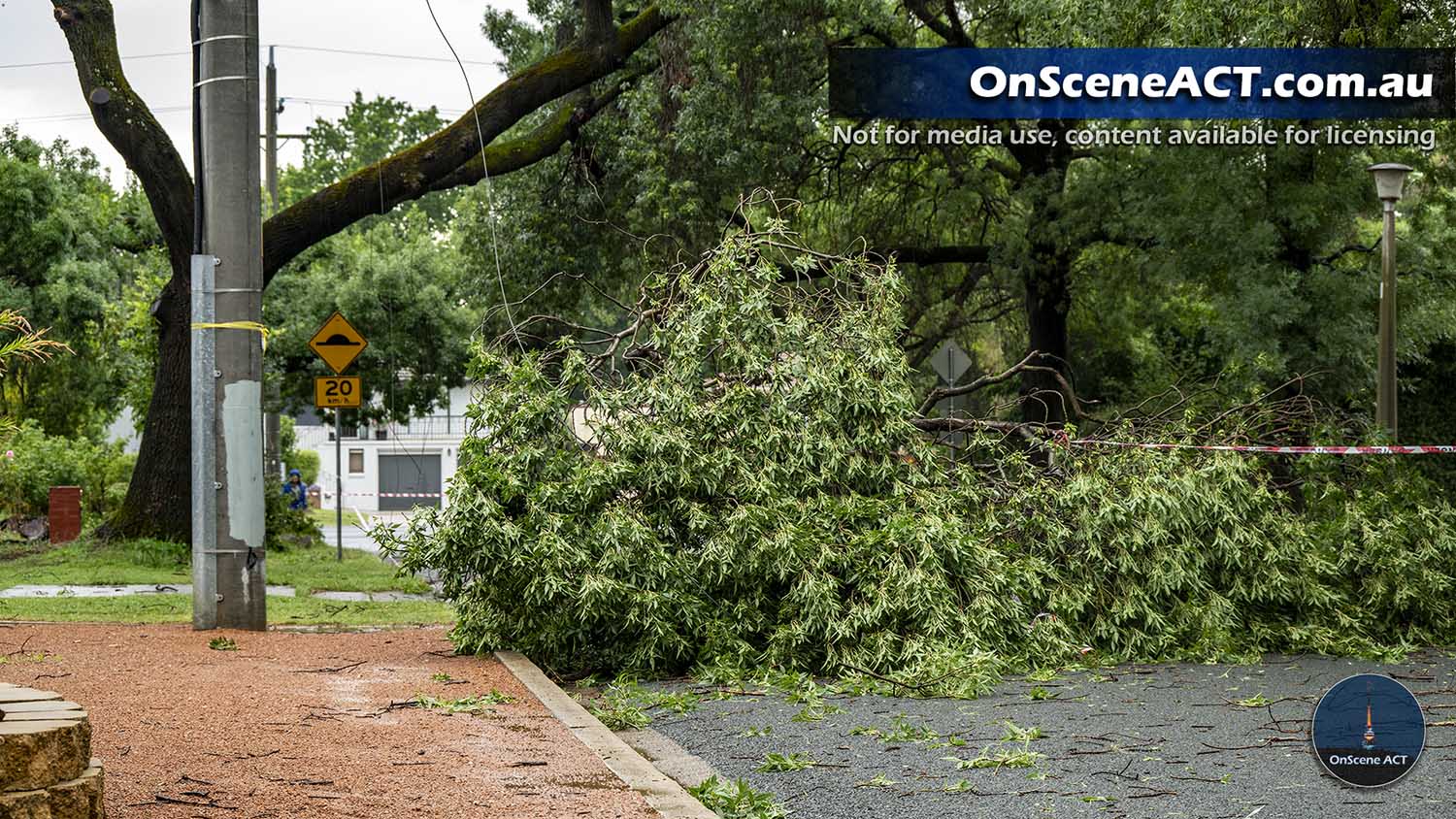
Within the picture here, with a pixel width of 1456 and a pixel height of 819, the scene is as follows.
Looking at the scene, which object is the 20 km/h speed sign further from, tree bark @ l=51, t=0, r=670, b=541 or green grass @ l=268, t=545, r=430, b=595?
tree bark @ l=51, t=0, r=670, b=541

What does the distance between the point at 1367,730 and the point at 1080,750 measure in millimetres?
1908

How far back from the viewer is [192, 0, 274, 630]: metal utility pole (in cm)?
1084

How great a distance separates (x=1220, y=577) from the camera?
10.5 metres

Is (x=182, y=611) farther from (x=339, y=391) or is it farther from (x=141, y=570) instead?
(x=339, y=391)

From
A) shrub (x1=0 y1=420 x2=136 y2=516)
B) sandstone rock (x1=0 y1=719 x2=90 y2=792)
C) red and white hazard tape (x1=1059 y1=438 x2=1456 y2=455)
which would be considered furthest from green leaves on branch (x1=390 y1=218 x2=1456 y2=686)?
shrub (x1=0 y1=420 x2=136 y2=516)

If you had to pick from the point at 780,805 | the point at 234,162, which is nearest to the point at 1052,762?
the point at 780,805

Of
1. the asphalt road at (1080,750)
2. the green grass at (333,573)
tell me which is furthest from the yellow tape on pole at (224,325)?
the asphalt road at (1080,750)

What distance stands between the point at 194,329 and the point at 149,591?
408 centimetres

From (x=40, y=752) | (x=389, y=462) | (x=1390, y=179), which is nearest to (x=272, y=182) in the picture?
(x=1390, y=179)

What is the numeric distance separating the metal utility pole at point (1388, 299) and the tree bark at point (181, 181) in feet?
29.8

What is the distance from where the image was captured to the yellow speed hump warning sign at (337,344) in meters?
19.5

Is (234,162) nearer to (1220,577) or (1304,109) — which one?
(1220,577)

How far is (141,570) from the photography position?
51.9ft

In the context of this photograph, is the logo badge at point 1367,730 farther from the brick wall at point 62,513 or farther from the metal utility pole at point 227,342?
the brick wall at point 62,513
